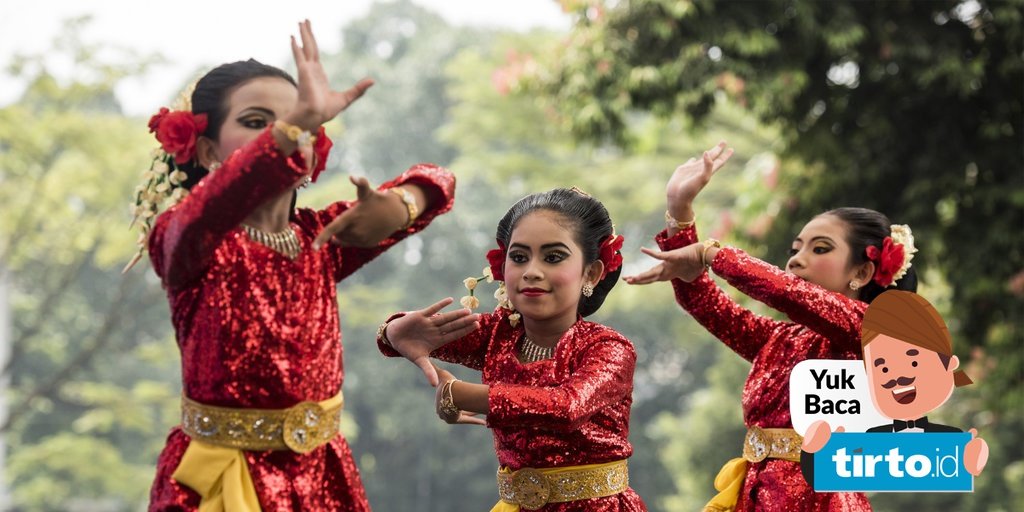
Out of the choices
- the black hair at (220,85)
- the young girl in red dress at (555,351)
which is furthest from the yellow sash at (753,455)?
the black hair at (220,85)

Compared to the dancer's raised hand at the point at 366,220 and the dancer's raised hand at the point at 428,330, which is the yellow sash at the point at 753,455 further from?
the dancer's raised hand at the point at 366,220

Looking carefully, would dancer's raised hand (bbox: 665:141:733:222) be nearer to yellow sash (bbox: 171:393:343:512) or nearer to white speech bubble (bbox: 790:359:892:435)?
white speech bubble (bbox: 790:359:892:435)

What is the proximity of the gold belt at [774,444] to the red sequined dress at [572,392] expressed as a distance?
424 millimetres

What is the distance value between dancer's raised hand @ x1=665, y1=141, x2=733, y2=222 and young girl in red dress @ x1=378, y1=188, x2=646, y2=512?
35cm

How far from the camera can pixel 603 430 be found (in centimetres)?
281

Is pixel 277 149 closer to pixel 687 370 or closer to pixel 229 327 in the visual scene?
pixel 229 327

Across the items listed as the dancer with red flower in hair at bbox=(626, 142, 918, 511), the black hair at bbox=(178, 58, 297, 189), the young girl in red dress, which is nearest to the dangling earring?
the young girl in red dress

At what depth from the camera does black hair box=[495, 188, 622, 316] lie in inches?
111

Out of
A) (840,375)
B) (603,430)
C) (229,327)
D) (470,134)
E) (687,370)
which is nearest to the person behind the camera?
(229,327)

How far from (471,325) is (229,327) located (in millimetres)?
465

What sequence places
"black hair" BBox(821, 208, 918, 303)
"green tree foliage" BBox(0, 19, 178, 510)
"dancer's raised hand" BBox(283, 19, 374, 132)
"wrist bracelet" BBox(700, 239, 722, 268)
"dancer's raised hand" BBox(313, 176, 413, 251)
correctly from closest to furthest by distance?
"dancer's raised hand" BBox(283, 19, 374, 132), "dancer's raised hand" BBox(313, 176, 413, 251), "wrist bracelet" BBox(700, 239, 722, 268), "black hair" BBox(821, 208, 918, 303), "green tree foliage" BBox(0, 19, 178, 510)

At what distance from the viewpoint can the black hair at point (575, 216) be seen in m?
2.82

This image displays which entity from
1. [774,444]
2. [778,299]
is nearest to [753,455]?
[774,444]

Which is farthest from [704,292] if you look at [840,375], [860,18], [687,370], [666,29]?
[687,370]
